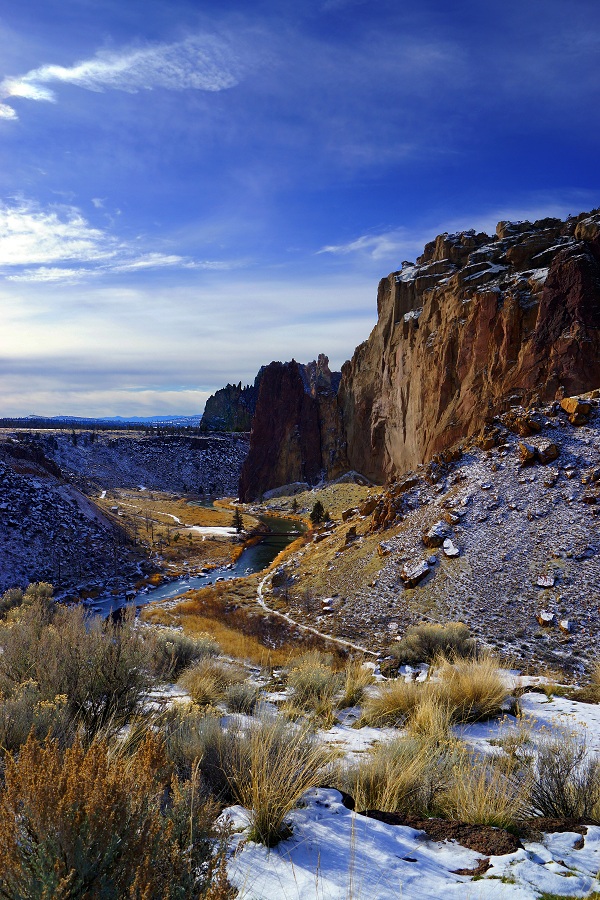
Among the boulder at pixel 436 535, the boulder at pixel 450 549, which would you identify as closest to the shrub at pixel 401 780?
the boulder at pixel 450 549

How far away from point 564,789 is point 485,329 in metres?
33.3

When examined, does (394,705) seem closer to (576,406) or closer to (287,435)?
(576,406)

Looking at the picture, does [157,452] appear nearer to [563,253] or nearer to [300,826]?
[563,253]

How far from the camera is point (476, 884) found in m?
2.57

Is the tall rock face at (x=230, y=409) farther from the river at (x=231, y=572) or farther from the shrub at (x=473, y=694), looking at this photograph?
the shrub at (x=473, y=694)

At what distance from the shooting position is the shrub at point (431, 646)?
10.6 m

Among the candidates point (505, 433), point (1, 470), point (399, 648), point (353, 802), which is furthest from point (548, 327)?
point (1, 470)

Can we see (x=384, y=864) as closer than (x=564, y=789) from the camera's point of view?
Yes

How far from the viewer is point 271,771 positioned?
11.5 feet

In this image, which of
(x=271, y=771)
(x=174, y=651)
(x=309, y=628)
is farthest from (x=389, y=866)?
(x=309, y=628)

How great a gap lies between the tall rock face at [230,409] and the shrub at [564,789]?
139 m

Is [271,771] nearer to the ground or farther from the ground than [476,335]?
nearer to the ground

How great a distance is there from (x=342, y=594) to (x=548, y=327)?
69.0ft

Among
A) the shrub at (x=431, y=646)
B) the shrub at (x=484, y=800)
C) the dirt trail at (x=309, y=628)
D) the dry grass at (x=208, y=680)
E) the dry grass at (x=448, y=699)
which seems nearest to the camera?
the shrub at (x=484, y=800)
